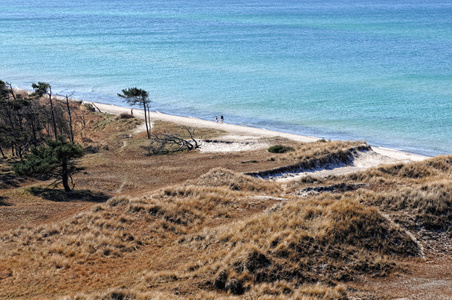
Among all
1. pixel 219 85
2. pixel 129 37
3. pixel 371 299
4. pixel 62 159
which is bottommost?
pixel 371 299

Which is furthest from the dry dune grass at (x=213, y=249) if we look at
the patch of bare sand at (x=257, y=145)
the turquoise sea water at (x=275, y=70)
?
the turquoise sea water at (x=275, y=70)

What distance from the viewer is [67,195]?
29219mm

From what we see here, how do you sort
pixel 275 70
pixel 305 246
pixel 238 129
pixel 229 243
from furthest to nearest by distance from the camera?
1. pixel 275 70
2. pixel 238 129
3. pixel 229 243
4. pixel 305 246

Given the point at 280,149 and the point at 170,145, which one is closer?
the point at 280,149

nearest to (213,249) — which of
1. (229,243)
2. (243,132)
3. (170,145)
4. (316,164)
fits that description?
(229,243)

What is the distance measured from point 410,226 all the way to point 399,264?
11.0 ft

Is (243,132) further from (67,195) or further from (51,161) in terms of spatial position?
(67,195)

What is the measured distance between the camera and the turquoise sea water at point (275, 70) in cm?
6412

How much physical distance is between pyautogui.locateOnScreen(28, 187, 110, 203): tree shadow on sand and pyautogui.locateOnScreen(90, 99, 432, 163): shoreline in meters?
26.6

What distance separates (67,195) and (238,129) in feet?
105

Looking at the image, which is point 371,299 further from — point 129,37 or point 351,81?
point 129,37

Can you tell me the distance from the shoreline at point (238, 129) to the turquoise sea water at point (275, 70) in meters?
3.47

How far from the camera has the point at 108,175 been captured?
34.8 metres

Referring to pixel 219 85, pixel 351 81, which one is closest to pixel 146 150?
pixel 219 85
